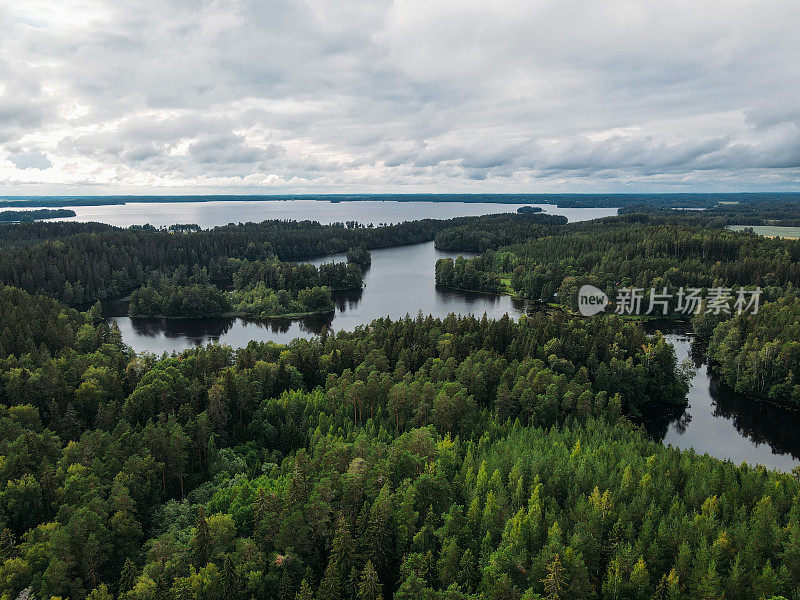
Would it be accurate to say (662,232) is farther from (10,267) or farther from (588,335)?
(10,267)

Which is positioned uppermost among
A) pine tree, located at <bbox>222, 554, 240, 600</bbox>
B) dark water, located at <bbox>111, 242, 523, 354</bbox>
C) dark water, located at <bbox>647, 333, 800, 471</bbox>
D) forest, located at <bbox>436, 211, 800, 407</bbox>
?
forest, located at <bbox>436, 211, 800, 407</bbox>

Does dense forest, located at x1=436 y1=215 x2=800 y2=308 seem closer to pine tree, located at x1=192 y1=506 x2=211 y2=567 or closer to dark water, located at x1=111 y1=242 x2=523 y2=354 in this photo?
dark water, located at x1=111 y1=242 x2=523 y2=354

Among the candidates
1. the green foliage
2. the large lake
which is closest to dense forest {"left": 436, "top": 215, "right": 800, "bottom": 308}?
the large lake

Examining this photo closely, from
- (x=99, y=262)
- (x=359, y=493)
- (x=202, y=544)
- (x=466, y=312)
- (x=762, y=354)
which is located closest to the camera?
(x=202, y=544)

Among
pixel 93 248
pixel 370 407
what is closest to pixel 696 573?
pixel 370 407

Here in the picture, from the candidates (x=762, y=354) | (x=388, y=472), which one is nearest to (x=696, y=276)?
(x=762, y=354)

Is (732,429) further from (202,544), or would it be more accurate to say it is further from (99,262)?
(99,262)

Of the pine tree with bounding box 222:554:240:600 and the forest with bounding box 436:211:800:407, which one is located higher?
the forest with bounding box 436:211:800:407
